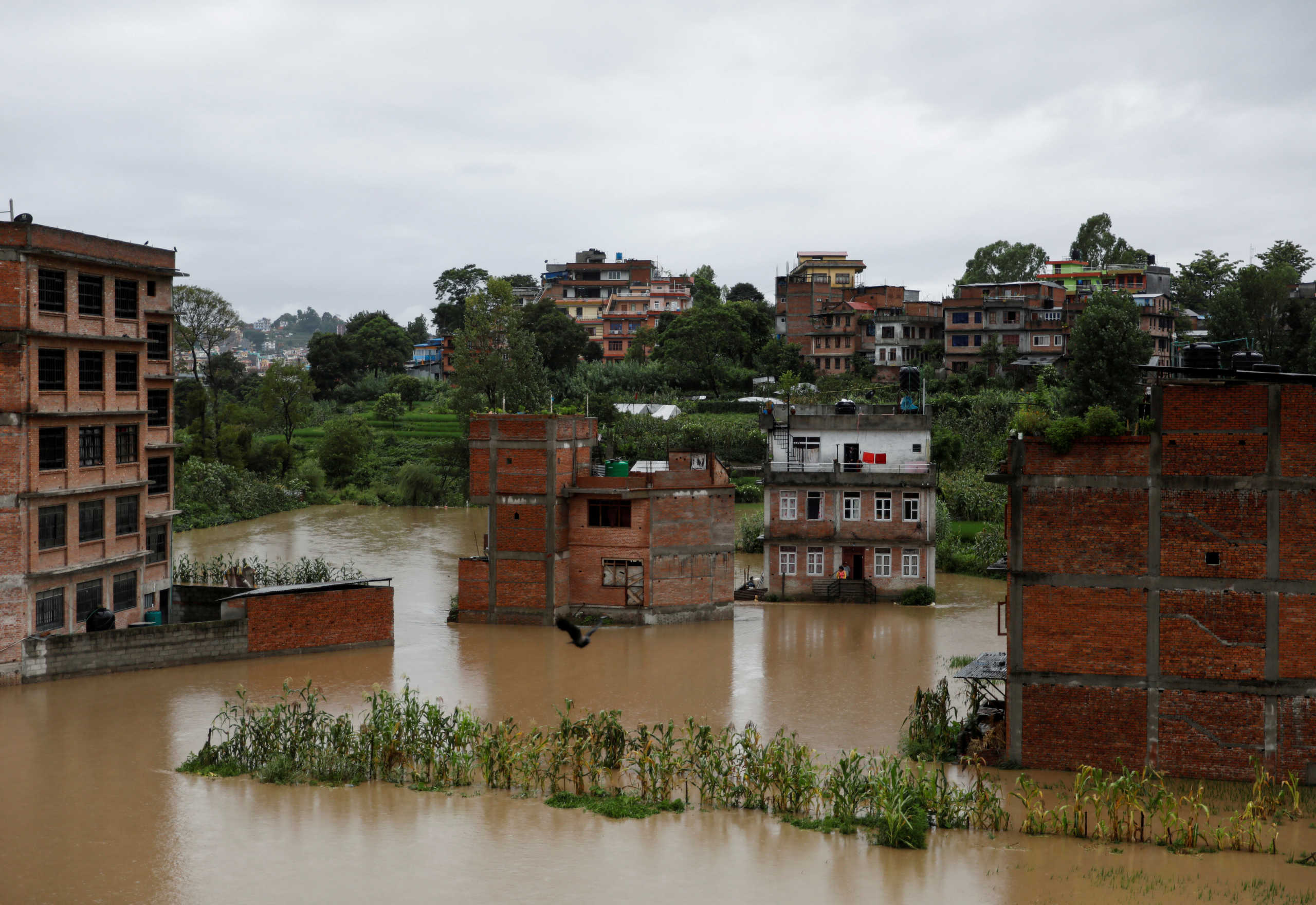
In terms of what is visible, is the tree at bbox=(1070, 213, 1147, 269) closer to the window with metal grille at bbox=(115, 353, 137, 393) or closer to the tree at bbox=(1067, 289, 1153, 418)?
the tree at bbox=(1067, 289, 1153, 418)

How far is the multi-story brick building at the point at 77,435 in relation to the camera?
84.9 feet

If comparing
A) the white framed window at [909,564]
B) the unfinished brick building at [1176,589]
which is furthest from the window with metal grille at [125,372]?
the white framed window at [909,564]

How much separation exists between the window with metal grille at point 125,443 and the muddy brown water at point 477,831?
19.8 ft

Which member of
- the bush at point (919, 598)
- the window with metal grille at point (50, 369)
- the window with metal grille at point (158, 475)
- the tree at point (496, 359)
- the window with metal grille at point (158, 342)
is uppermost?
the tree at point (496, 359)

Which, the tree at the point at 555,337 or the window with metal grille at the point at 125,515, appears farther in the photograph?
the tree at the point at 555,337

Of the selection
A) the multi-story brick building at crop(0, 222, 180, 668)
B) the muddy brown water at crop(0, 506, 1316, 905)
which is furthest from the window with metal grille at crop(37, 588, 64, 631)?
the muddy brown water at crop(0, 506, 1316, 905)

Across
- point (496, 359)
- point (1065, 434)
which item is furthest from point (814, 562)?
point (496, 359)

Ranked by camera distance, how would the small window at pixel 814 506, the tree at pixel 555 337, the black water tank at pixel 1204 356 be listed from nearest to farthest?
1. the black water tank at pixel 1204 356
2. the small window at pixel 814 506
3. the tree at pixel 555 337

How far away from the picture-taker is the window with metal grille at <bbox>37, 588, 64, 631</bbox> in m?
26.5

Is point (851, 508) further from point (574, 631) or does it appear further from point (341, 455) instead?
point (341, 455)

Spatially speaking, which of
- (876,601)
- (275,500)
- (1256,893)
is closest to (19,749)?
(1256,893)

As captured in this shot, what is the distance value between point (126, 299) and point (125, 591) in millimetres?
7441

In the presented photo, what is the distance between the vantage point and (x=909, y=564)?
36344 millimetres

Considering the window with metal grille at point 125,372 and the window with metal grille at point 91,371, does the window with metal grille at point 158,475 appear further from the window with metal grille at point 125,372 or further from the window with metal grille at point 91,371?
the window with metal grille at point 91,371
